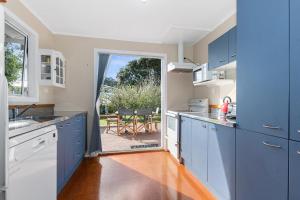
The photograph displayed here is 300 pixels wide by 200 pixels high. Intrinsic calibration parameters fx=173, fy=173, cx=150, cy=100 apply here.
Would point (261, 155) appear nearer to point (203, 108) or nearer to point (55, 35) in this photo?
point (203, 108)

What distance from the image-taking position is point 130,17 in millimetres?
2740

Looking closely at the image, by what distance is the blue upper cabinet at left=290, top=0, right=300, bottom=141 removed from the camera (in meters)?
1.08

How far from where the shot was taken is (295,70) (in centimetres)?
110

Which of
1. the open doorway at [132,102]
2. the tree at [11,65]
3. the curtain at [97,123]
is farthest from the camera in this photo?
the open doorway at [132,102]

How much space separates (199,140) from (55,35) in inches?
129

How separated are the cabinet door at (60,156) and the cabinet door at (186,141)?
1772mm

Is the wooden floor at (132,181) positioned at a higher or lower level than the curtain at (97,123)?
lower

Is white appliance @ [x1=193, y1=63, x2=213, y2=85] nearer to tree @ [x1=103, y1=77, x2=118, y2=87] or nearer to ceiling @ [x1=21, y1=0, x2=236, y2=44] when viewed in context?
ceiling @ [x1=21, y1=0, x2=236, y2=44]

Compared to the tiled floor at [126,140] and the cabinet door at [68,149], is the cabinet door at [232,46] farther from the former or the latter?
the tiled floor at [126,140]

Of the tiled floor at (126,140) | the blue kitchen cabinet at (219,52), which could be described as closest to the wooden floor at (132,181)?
the tiled floor at (126,140)

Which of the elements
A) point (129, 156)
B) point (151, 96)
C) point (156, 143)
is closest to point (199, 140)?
point (129, 156)

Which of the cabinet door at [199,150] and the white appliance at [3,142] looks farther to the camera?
the cabinet door at [199,150]

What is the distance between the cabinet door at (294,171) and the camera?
109 cm

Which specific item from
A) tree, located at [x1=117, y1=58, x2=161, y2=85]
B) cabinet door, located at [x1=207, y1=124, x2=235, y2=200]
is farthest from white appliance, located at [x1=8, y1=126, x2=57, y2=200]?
tree, located at [x1=117, y1=58, x2=161, y2=85]
